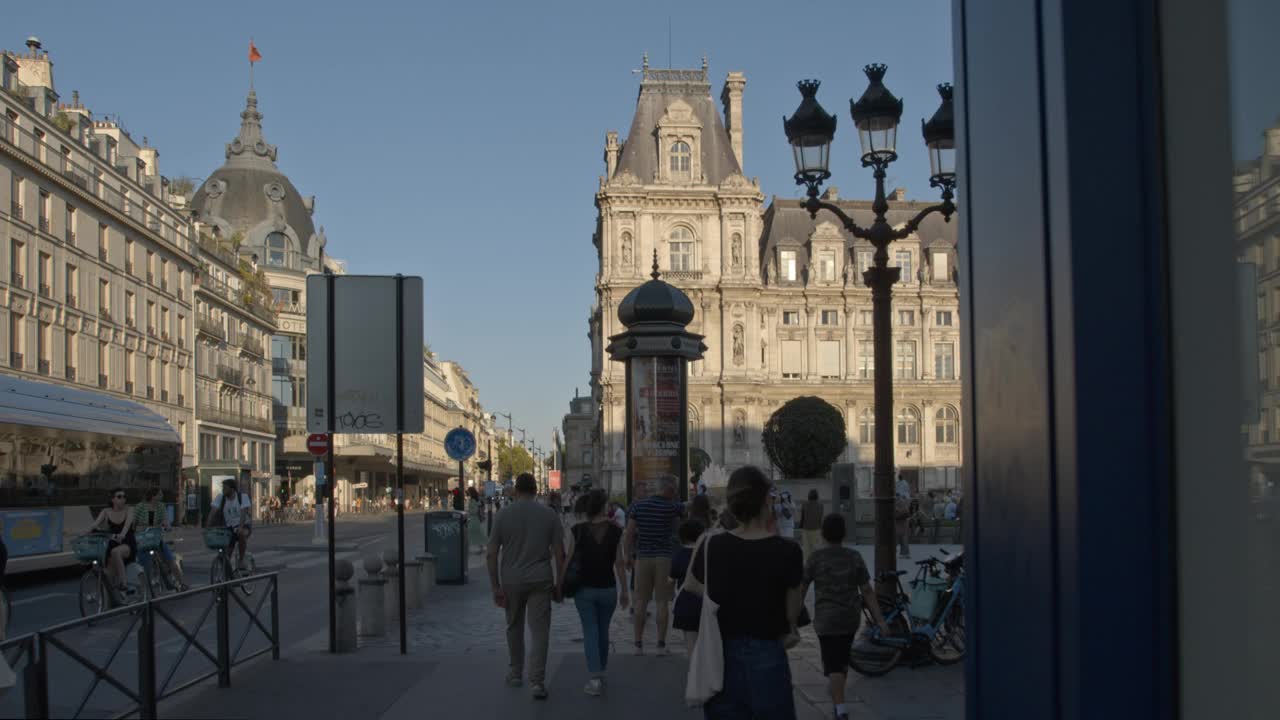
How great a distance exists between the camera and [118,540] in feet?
47.5

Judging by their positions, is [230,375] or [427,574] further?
[230,375]

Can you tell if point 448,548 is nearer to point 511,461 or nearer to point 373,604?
point 373,604

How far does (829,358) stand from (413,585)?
61.7 m

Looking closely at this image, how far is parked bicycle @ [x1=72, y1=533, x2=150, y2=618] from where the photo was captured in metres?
14.3

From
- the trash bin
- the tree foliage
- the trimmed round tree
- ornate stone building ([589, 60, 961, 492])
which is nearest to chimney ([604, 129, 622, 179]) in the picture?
ornate stone building ([589, 60, 961, 492])

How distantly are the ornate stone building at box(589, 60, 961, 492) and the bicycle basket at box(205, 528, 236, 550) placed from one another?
4773cm

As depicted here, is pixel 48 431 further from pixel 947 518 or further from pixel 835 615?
pixel 947 518

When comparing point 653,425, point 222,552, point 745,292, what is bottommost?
point 222,552

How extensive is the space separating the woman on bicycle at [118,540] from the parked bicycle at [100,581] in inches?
2.4

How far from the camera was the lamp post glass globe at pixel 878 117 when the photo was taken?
39.3 ft

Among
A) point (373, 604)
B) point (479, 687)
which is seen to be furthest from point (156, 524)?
point (479, 687)

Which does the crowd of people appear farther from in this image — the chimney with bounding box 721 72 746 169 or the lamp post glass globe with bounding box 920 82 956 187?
the chimney with bounding box 721 72 746 169

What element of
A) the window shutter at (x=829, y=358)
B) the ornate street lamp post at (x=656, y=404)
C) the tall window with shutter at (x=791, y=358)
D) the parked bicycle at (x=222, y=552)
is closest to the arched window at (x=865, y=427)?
the window shutter at (x=829, y=358)

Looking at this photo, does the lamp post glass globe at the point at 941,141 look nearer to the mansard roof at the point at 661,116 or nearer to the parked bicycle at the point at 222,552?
the parked bicycle at the point at 222,552
